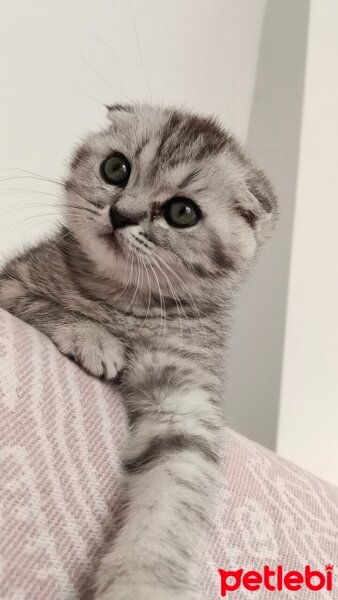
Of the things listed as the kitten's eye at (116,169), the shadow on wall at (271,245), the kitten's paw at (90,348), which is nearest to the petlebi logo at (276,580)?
the kitten's paw at (90,348)

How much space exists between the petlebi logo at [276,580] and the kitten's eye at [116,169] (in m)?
0.52

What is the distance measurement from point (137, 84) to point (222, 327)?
0.74m

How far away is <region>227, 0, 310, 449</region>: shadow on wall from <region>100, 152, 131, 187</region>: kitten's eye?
72 cm

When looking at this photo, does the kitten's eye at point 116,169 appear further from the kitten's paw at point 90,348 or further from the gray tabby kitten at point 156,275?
the kitten's paw at point 90,348

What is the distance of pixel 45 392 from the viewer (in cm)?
53

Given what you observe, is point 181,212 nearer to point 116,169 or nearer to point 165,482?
point 116,169

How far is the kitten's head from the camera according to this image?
0.72 meters

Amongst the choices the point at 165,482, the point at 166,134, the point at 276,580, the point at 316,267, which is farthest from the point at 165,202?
the point at 316,267

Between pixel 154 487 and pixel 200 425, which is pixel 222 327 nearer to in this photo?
pixel 200 425

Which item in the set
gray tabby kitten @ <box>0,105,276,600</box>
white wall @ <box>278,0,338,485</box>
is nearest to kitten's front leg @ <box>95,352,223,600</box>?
gray tabby kitten @ <box>0,105,276,600</box>

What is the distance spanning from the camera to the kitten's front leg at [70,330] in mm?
647

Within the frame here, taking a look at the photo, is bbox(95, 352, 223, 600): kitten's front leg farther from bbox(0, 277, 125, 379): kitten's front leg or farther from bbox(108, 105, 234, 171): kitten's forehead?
bbox(108, 105, 234, 171): kitten's forehead

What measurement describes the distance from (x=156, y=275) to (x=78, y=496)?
1.11 feet

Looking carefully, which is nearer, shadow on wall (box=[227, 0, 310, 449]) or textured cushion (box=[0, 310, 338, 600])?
textured cushion (box=[0, 310, 338, 600])
